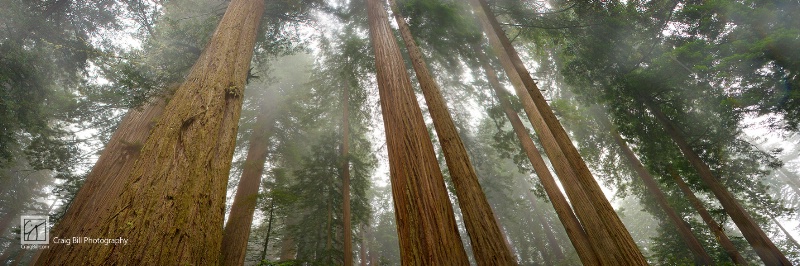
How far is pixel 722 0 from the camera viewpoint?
6.95 metres

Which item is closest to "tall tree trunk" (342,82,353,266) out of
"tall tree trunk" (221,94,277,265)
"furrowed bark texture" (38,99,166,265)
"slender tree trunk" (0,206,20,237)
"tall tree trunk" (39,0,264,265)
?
"tall tree trunk" (221,94,277,265)

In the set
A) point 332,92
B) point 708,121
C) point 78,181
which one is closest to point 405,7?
point 332,92

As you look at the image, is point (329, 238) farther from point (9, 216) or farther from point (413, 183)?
point (9, 216)

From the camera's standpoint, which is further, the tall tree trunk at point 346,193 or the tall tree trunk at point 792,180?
the tall tree trunk at point 792,180

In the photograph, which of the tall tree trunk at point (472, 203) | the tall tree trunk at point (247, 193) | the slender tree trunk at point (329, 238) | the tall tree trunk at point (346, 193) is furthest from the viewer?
the slender tree trunk at point (329, 238)

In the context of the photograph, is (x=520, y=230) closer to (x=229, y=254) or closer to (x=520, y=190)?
(x=520, y=190)

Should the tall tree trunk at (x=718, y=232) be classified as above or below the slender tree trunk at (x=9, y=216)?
below

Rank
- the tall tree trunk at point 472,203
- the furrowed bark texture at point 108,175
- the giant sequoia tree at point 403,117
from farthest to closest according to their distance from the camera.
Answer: the furrowed bark texture at point 108,175 < the tall tree trunk at point 472,203 < the giant sequoia tree at point 403,117

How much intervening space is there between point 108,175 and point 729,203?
13.0 m

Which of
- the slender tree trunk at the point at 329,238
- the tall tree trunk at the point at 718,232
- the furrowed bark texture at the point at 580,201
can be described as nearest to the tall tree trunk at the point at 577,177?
the furrowed bark texture at the point at 580,201

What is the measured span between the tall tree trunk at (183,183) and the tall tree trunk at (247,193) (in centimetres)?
352

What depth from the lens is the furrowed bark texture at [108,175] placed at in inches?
196

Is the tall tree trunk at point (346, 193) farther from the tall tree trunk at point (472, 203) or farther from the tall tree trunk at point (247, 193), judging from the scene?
the tall tree trunk at point (472, 203)

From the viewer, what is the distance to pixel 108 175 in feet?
19.8
